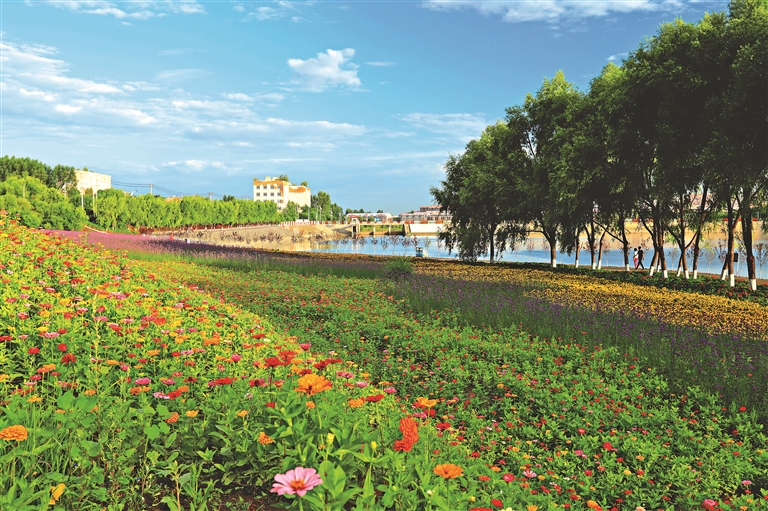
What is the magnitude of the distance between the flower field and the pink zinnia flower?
11 mm

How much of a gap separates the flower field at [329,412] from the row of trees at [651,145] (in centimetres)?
860

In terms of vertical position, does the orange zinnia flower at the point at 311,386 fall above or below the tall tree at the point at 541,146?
below

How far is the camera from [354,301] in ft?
42.5

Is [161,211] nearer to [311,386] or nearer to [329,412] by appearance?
[329,412]

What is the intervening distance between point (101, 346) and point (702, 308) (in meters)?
14.1

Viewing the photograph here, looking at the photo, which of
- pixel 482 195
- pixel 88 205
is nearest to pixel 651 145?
pixel 482 195

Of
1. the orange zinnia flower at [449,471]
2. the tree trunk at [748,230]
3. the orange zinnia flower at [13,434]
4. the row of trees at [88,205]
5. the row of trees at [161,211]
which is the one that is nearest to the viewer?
the orange zinnia flower at [449,471]

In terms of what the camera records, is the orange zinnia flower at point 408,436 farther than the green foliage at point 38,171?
No

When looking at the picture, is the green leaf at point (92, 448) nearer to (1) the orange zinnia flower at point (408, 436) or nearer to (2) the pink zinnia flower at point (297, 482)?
(2) the pink zinnia flower at point (297, 482)

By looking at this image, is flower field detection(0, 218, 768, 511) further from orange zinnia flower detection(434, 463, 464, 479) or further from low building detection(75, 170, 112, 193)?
low building detection(75, 170, 112, 193)

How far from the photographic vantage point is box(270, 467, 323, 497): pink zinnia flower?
1660 millimetres

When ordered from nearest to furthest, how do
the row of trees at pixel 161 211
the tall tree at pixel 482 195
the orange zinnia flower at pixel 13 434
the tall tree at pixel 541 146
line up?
the orange zinnia flower at pixel 13 434
the tall tree at pixel 541 146
the tall tree at pixel 482 195
the row of trees at pixel 161 211

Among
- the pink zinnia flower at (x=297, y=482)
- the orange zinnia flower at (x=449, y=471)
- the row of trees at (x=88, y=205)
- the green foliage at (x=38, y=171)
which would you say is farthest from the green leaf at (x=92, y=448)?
the green foliage at (x=38, y=171)

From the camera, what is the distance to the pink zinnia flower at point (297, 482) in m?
1.66
